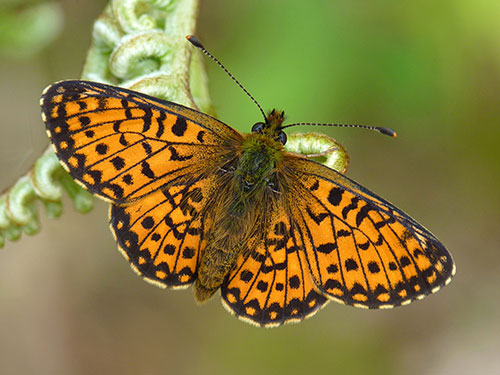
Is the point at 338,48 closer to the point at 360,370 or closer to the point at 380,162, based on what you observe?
the point at 380,162

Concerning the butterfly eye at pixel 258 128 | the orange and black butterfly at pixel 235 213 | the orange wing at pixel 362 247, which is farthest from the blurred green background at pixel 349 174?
the orange wing at pixel 362 247

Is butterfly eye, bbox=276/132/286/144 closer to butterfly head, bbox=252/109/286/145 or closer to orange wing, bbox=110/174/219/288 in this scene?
butterfly head, bbox=252/109/286/145

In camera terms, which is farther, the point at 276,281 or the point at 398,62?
the point at 398,62

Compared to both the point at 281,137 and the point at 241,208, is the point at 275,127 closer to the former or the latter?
the point at 281,137

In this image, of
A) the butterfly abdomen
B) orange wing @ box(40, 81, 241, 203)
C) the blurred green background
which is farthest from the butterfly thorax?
the blurred green background

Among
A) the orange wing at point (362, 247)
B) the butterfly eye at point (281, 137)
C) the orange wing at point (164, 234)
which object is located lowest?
the orange wing at point (164, 234)

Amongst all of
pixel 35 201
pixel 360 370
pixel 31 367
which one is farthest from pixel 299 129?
pixel 31 367

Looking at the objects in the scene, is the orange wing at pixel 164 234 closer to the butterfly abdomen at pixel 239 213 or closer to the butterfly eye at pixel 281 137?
the butterfly abdomen at pixel 239 213
